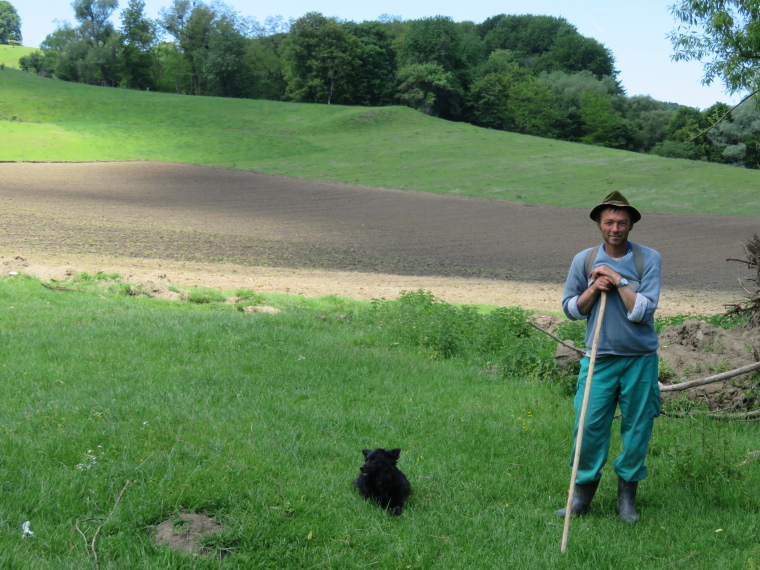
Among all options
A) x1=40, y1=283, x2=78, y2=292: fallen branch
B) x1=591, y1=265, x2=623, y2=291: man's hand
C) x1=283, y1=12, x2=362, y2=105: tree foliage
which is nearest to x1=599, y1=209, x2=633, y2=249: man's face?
x1=591, y1=265, x2=623, y2=291: man's hand

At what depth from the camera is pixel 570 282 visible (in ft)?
16.0

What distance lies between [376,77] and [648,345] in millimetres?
90481

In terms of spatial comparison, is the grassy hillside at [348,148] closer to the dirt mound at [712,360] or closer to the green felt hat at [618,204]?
the dirt mound at [712,360]

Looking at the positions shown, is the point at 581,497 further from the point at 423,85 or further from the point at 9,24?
the point at 9,24

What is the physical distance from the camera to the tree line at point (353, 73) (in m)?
83.6

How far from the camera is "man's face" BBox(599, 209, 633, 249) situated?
4680 mm

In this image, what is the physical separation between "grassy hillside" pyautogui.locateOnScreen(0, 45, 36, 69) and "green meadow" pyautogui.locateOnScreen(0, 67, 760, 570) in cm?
11787

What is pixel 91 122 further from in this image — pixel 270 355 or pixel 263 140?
pixel 270 355

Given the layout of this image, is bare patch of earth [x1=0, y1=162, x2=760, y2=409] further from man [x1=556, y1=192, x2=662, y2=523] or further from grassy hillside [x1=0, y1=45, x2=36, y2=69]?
grassy hillside [x1=0, y1=45, x2=36, y2=69]

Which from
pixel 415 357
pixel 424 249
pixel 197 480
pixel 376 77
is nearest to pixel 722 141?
pixel 376 77

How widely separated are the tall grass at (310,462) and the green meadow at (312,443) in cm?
2

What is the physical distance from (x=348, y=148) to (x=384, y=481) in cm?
5357

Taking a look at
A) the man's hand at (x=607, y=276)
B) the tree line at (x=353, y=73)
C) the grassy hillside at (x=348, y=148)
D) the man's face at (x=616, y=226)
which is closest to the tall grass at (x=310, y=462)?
the man's hand at (x=607, y=276)

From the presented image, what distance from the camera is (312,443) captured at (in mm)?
5738
